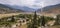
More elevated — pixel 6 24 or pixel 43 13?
pixel 43 13

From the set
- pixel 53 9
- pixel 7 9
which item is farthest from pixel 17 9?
pixel 53 9

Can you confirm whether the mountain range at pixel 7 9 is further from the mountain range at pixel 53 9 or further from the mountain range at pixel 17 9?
the mountain range at pixel 53 9

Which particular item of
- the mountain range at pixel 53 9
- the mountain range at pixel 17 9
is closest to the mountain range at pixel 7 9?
the mountain range at pixel 17 9

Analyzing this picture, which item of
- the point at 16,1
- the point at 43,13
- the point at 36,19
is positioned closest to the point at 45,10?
the point at 43,13

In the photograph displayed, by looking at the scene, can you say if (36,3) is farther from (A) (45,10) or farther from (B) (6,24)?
(B) (6,24)

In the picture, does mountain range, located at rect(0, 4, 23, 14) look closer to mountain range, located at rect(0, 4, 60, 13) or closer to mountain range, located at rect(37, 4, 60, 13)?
mountain range, located at rect(0, 4, 60, 13)

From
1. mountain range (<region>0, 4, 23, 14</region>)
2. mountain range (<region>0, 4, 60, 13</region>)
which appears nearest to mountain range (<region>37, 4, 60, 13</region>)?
mountain range (<region>0, 4, 60, 13</region>)

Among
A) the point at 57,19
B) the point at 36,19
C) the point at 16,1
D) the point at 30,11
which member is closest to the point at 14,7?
the point at 16,1

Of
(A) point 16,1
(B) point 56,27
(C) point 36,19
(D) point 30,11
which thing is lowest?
(B) point 56,27

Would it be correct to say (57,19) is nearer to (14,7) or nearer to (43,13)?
(43,13)

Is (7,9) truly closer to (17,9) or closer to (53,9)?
(17,9)
